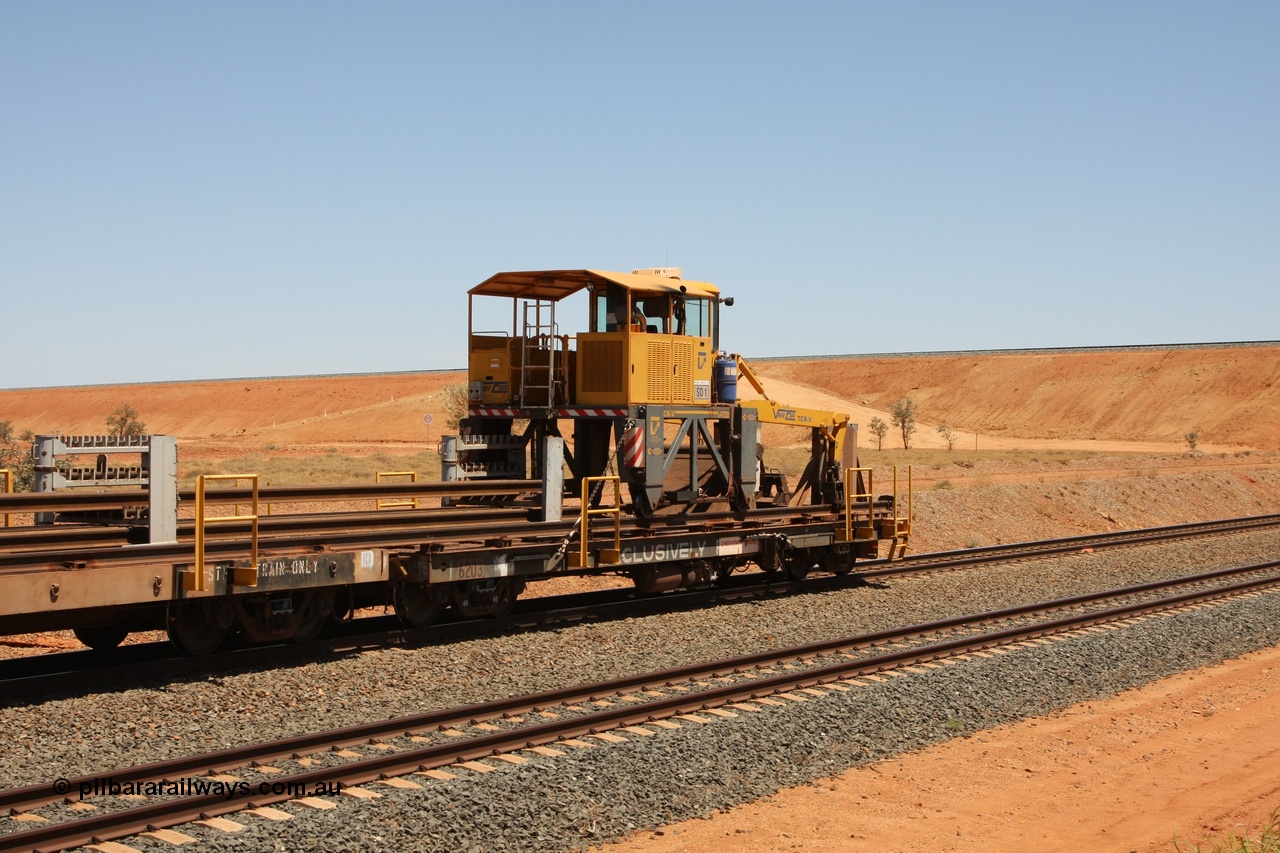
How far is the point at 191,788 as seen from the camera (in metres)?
7.45

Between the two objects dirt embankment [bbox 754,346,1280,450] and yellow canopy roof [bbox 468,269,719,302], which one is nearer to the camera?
yellow canopy roof [bbox 468,269,719,302]

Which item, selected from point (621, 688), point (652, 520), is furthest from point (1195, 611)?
point (621, 688)

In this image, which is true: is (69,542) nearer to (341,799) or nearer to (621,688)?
(341,799)

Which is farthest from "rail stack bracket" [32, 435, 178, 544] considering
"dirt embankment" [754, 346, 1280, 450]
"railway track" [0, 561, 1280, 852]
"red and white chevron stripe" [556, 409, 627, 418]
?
"dirt embankment" [754, 346, 1280, 450]

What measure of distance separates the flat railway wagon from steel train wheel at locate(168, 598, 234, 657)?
0.06 ft

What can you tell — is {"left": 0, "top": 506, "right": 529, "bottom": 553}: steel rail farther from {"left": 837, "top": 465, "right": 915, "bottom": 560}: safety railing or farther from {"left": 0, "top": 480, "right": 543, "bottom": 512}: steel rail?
{"left": 837, "top": 465, "right": 915, "bottom": 560}: safety railing

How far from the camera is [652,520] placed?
1459cm

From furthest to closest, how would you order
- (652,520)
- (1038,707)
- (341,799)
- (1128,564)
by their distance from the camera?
1. (1128,564)
2. (652,520)
3. (1038,707)
4. (341,799)

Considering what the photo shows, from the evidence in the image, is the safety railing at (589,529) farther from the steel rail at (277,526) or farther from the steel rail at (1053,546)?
the steel rail at (1053,546)

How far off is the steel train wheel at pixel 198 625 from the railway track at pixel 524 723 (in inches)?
111

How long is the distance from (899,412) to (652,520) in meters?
67.5

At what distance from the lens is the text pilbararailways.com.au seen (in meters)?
7.24

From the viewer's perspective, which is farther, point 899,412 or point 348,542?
point 899,412

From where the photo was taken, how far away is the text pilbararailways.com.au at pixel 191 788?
7.24 meters
